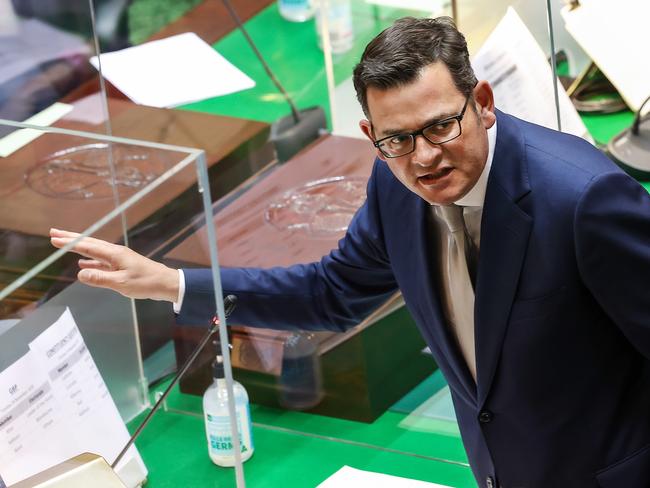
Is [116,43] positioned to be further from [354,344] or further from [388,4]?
[354,344]

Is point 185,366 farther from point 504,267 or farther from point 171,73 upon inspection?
point 171,73

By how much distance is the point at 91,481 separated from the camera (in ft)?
4.94

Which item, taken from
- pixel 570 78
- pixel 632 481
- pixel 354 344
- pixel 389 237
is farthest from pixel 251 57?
pixel 632 481

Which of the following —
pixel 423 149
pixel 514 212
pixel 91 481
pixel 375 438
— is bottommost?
pixel 375 438

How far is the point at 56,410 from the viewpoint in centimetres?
161

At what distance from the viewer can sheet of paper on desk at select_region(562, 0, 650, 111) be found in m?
2.96

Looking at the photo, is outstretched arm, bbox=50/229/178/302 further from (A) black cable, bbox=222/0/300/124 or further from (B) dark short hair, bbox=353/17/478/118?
(A) black cable, bbox=222/0/300/124

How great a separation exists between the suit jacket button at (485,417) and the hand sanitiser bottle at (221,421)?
0.31 meters

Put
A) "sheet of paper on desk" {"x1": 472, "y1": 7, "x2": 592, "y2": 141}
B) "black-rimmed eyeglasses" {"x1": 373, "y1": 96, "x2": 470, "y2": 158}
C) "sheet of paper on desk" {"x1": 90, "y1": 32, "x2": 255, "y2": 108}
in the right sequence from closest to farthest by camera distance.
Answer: "black-rimmed eyeglasses" {"x1": 373, "y1": 96, "x2": 470, "y2": 158}, "sheet of paper on desk" {"x1": 472, "y1": 7, "x2": 592, "y2": 141}, "sheet of paper on desk" {"x1": 90, "y1": 32, "x2": 255, "y2": 108}

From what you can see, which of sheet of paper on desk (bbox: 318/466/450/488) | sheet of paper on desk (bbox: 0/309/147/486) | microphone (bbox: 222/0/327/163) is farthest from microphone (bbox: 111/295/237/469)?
microphone (bbox: 222/0/327/163)

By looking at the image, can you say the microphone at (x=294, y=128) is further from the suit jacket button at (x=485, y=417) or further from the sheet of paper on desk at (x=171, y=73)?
the suit jacket button at (x=485, y=417)

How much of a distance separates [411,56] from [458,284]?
13.0 inches

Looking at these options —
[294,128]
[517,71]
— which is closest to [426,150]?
[517,71]

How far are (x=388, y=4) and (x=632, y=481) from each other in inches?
63.9
